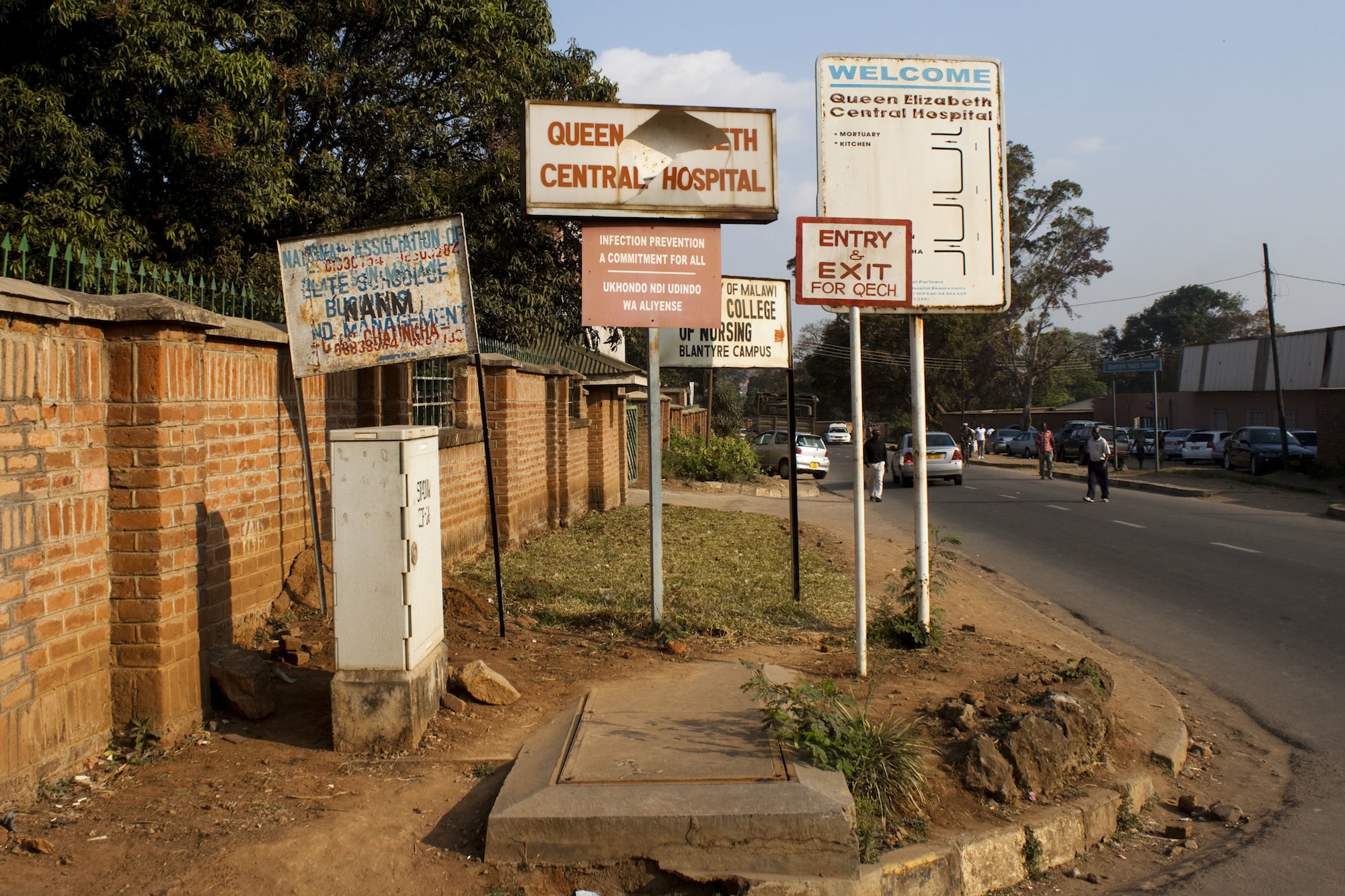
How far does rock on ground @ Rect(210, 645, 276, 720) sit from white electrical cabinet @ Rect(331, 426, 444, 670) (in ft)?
2.00

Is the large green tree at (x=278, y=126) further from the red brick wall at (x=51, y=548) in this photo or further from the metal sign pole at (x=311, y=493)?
the red brick wall at (x=51, y=548)

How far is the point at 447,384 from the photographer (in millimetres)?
9391

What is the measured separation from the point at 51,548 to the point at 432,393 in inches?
197

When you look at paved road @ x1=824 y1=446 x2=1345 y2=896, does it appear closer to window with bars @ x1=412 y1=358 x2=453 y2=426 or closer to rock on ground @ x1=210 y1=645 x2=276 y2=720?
rock on ground @ x1=210 y1=645 x2=276 y2=720

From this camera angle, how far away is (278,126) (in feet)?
41.3

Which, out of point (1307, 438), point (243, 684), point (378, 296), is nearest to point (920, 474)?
point (378, 296)

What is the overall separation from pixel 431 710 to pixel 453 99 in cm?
1150

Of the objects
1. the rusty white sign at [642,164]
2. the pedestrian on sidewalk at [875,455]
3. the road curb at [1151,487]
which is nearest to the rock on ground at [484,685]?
the rusty white sign at [642,164]

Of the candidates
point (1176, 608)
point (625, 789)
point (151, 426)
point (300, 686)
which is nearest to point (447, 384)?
point (300, 686)

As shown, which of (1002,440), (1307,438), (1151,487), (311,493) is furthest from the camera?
(1002,440)

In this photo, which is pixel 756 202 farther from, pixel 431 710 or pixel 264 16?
pixel 264 16

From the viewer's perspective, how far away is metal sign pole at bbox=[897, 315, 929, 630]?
21.9 ft

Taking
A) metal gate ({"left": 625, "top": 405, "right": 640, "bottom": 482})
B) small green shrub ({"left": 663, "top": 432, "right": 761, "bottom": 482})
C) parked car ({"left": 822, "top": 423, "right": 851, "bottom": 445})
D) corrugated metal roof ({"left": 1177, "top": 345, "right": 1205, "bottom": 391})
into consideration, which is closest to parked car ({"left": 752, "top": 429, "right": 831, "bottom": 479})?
small green shrub ({"left": 663, "top": 432, "right": 761, "bottom": 482})

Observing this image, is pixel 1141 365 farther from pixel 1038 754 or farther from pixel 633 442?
pixel 1038 754
